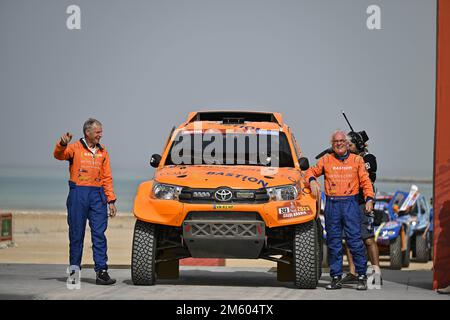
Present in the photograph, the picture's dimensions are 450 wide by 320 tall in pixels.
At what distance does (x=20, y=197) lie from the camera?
93.4m

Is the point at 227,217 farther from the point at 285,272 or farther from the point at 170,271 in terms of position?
the point at 170,271

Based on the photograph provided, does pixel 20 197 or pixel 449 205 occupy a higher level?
pixel 449 205

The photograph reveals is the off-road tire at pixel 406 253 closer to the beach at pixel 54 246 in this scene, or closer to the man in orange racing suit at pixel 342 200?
the beach at pixel 54 246

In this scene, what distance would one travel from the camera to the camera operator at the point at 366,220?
16703 millimetres

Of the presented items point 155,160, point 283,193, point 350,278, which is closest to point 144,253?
point 155,160

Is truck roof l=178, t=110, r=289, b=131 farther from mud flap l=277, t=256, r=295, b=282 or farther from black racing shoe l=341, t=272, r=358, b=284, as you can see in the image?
black racing shoe l=341, t=272, r=358, b=284

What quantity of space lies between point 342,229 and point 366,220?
0.54m

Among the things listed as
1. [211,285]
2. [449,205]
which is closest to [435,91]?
[449,205]

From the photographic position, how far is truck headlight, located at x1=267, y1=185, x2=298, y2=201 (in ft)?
51.5

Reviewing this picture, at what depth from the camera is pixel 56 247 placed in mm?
31734

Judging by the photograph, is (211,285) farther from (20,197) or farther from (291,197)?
(20,197)

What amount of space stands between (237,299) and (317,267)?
197 cm

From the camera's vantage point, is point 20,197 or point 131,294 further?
point 20,197

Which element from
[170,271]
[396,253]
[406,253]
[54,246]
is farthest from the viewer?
[54,246]
